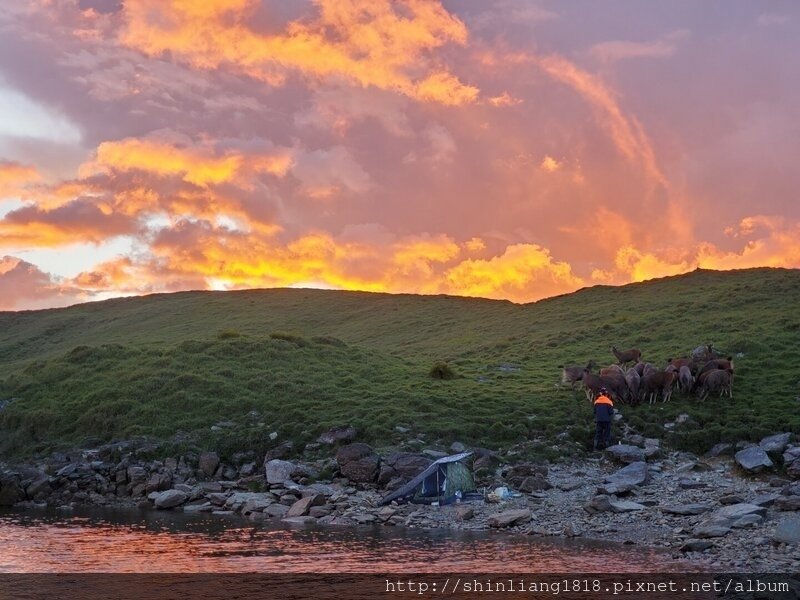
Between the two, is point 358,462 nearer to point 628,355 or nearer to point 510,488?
point 510,488

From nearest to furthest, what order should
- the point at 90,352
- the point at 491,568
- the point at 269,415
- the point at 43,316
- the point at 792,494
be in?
the point at 491,568, the point at 792,494, the point at 269,415, the point at 90,352, the point at 43,316

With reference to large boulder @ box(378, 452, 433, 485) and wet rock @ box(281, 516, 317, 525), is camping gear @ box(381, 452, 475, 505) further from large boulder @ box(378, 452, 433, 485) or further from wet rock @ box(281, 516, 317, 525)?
wet rock @ box(281, 516, 317, 525)

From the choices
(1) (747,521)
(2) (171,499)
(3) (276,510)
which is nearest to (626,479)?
(1) (747,521)

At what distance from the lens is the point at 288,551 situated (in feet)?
79.3

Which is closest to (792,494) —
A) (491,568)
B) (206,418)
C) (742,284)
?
(491,568)

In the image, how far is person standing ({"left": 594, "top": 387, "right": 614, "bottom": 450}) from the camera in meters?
36.0

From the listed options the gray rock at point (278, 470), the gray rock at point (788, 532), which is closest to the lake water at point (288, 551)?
the gray rock at point (788, 532)

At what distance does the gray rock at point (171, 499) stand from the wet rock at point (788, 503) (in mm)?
22742

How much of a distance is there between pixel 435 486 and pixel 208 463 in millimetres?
12427

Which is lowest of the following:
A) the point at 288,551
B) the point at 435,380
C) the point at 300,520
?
the point at 288,551

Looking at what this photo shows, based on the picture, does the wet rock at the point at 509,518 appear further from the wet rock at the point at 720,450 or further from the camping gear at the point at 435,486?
the wet rock at the point at 720,450

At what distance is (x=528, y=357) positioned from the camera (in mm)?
59156

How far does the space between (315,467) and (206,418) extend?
953cm

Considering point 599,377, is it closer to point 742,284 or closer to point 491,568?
point 491,568
